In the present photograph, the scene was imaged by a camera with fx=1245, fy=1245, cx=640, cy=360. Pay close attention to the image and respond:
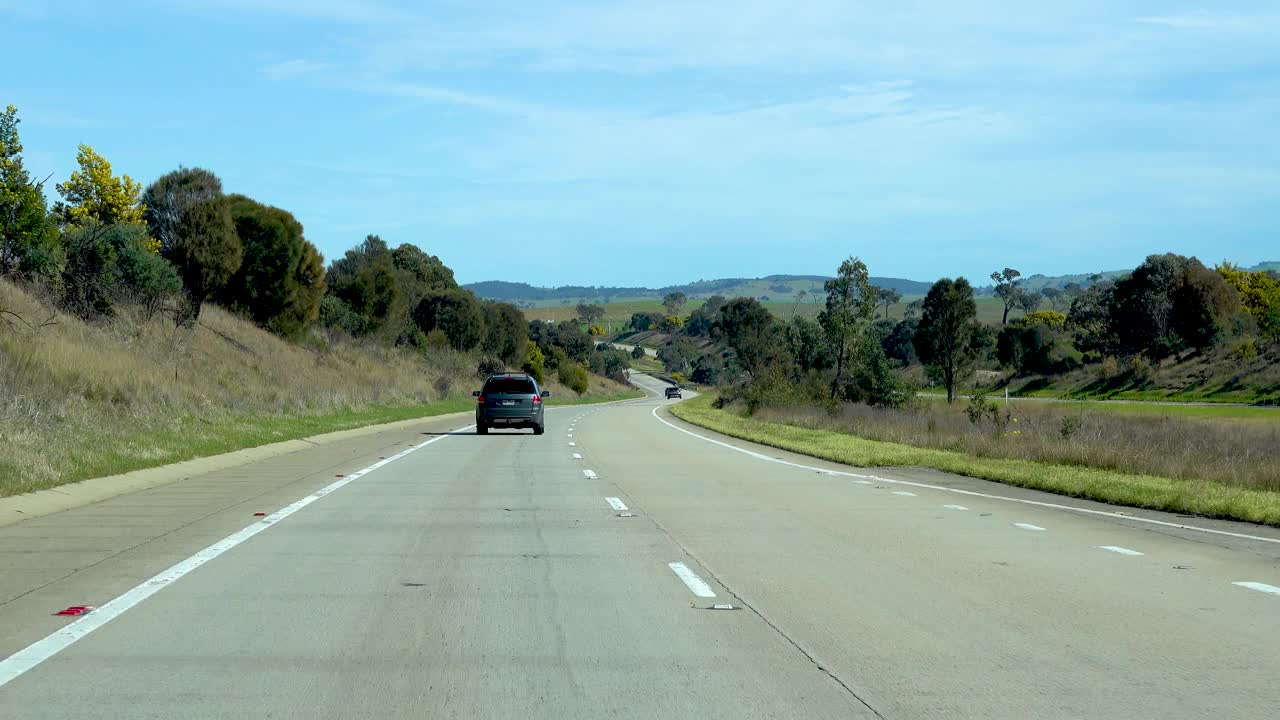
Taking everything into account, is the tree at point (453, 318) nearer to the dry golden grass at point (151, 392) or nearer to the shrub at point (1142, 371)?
the dry golden grass at point (151, 392)

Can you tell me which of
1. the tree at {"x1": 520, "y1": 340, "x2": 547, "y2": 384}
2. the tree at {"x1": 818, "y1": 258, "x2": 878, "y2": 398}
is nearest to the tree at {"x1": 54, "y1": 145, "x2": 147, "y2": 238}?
the tree at {"x1": 818, "y1": 258, "x2": 878, "y2": 398}

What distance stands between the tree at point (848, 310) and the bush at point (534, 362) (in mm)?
44257

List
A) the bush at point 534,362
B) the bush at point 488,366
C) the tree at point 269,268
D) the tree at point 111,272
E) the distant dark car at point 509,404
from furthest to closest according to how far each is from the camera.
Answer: the bush at point 534,362 → the bush at point 488,366 → the tree at point 269,268 → the tree at point 111,272 → the distant dark car at point 509,404

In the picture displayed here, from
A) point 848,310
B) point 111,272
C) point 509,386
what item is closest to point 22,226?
point 111,272

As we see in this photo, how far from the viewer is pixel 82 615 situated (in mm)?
8523

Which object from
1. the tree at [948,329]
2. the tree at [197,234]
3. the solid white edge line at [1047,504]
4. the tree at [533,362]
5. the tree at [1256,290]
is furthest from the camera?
the tree at [533,362]

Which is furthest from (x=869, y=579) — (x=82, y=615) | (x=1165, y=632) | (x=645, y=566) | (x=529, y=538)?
(x=82, y=615)

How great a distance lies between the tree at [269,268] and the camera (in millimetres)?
56094

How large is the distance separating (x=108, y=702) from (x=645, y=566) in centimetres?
548

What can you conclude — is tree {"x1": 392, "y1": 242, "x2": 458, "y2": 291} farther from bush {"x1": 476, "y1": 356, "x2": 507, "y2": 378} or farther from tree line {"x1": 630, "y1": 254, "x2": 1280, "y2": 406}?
tree line {"x1": 630, "y1": 254, "x2": 1280, "y2": 406}

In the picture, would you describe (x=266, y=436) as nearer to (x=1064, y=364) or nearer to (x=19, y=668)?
(x=19, y=668)

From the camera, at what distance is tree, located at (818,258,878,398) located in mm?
65250

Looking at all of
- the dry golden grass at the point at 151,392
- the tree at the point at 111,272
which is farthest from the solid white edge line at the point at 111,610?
the tree at the point at 111,272

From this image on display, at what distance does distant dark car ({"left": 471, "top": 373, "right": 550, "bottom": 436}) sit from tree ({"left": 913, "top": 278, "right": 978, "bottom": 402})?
47214mm
